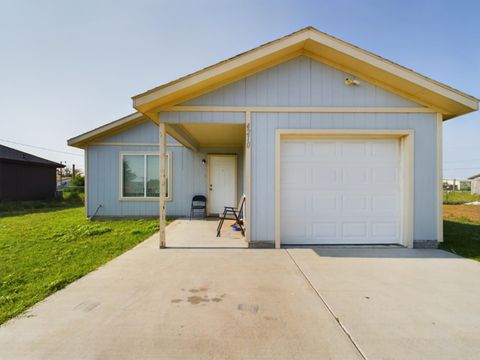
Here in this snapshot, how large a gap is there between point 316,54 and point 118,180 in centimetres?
712

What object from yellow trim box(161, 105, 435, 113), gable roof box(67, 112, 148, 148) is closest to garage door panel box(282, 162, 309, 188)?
yellow trim box(161, 105, 435, 113)

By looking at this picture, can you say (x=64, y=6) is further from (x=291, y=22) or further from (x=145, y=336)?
(x=145, y=336)

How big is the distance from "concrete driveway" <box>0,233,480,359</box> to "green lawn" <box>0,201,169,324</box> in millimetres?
273

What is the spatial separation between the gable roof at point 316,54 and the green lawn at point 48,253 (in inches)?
109

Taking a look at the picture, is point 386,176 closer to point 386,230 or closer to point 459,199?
point 386,230

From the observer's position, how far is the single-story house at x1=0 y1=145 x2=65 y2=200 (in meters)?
12.8

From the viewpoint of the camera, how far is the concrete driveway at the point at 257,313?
181cm

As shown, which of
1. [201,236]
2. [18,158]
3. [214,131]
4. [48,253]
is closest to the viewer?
[48,253]

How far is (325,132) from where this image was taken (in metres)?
4.61

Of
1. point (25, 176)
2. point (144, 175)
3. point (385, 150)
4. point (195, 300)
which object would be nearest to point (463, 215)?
point (385, 150)

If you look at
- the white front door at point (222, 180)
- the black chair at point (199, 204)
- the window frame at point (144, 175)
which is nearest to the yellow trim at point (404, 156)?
the white front door at point (222, 180)

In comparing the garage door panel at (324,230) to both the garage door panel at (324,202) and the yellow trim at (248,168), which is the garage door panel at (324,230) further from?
the yellow trim at (248,168)

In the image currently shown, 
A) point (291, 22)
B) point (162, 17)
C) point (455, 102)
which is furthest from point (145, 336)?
point (291, 22)

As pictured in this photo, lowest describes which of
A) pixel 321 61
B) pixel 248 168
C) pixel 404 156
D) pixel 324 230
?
pixel 324 230
